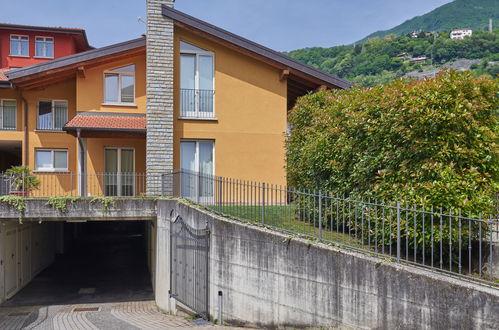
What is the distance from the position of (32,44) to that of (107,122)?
15.0 m

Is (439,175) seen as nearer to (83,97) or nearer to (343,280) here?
(343,280)

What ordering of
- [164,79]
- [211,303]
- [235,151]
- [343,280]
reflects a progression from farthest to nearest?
[235,151]
[164,79]
[211,303]
[343,280]

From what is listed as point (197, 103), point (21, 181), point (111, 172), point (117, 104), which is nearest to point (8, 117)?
point (21, 181)

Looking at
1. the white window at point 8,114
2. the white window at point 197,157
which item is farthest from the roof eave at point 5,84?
the white window at point 197,157

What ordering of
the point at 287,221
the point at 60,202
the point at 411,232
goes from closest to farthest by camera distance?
the point at 411,232 < the point at 287,221 < the point at 60,202

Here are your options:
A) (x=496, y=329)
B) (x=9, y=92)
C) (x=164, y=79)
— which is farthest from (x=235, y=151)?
(x=496, y=329)

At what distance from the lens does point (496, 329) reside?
5.79 meters

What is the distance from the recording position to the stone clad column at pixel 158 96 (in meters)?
15.0

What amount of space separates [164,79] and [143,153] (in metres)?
3.98

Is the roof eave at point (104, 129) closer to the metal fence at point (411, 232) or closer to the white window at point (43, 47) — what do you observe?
the metal fence at point (411, 232)

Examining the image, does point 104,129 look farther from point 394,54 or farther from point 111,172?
point 394,54

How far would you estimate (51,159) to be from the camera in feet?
58.2

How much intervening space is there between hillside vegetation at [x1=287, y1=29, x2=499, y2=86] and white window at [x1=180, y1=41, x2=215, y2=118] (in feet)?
238

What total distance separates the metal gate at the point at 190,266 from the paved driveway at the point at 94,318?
0.55 m
